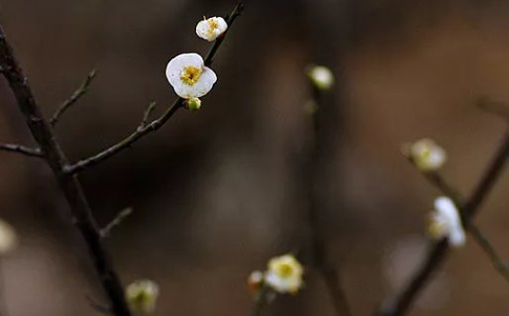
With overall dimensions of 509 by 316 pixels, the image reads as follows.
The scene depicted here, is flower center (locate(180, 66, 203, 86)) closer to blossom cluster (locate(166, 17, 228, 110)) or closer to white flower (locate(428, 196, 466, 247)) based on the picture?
blossom cluster (locate(166, 17, 228, 110))

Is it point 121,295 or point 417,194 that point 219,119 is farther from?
point 121,295

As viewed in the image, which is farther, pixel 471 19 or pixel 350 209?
pixel 471 19

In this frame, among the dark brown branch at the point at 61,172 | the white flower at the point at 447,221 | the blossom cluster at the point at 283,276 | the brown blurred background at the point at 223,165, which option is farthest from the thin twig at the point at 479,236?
the brown blurred background at the point at 223,165

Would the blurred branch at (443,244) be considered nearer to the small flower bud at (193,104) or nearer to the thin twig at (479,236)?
the thin twig at (479,236)

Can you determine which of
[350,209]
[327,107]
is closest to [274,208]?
[350,209]

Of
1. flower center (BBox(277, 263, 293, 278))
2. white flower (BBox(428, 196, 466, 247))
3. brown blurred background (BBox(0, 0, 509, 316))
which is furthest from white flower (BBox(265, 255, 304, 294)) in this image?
brown blurred background (BBox(0, 0, 509, 316))
